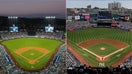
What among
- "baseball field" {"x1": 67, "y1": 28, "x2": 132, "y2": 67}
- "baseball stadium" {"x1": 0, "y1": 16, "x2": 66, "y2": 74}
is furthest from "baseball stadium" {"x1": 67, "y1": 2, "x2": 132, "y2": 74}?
"baseball stadium" {"x1": 0, "y1": 16, "x2": 66, "y2": 74}

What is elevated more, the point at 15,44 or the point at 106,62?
the point at 15,44

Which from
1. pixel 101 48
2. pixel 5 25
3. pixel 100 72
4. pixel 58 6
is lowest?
pixel 100 72

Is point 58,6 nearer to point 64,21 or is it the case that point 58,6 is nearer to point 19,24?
point 64,21

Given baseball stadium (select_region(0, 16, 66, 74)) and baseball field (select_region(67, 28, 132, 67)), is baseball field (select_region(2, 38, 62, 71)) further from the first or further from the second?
baseball field (select_region(67, 28, 132, 67))

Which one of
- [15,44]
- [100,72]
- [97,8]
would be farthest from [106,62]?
[15,44]

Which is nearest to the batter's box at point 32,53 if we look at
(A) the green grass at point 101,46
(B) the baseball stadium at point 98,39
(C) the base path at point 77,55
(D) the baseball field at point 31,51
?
(D) the baseball field at point 31,51

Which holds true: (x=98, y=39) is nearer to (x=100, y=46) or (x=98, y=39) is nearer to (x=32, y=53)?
(x=100, y=46)

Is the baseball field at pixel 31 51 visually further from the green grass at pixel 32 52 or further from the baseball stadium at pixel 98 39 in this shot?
the baseball stadium at pixel 98 39
